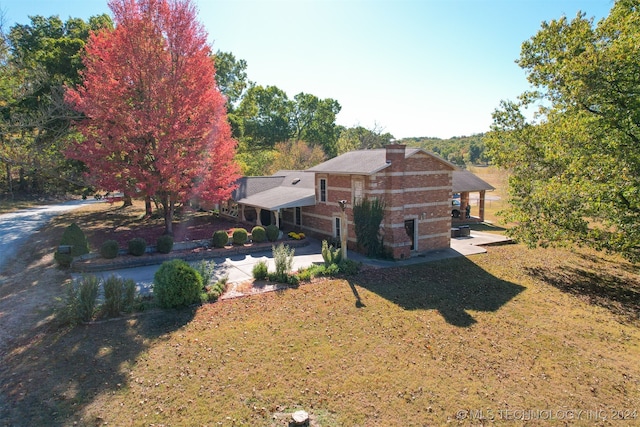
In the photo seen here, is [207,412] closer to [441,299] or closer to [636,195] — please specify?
[441,299]

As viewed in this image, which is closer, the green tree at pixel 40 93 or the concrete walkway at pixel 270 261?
the concrete walkway at pixel 270 261

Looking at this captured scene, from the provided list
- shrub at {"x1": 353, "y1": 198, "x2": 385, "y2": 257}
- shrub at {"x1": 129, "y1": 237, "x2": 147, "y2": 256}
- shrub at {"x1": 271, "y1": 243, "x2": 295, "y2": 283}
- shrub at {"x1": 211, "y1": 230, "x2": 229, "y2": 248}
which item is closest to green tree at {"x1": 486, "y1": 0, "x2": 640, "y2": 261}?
shrub at {"x1": 353, "y1": 198, "x2": 385, "y2": 257}

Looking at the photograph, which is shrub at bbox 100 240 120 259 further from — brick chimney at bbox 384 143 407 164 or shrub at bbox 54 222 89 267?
brick chimney at bbox 384 143 407 164

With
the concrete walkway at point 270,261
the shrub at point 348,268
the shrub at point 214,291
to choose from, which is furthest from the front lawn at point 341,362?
the concrete walkway at point 270,261

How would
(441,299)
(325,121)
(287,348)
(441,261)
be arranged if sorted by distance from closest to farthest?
1. (287,348)
2. (441,299)
3. (441,261)
4. (325,121)

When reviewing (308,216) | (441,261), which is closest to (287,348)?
(441,261)

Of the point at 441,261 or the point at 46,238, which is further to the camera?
the point at 46,238

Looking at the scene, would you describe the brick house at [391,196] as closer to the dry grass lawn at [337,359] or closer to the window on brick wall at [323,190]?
the window on brick wall at [323,190]

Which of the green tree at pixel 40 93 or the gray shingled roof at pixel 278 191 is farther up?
the green tree at pixel 40 93
